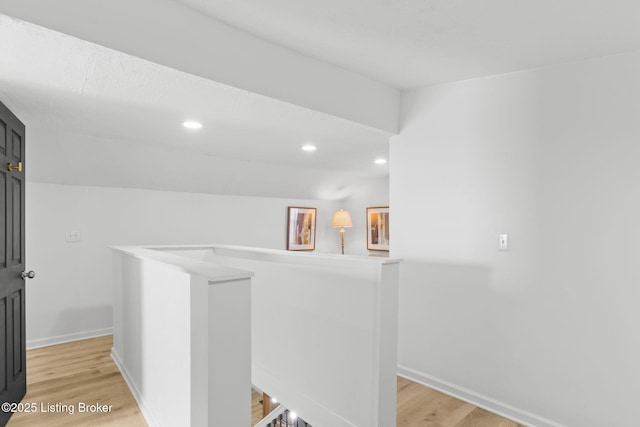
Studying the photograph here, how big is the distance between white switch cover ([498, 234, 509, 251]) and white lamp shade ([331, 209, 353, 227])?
329 cm

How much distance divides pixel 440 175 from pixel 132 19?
205cm

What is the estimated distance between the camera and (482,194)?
2.46 meters

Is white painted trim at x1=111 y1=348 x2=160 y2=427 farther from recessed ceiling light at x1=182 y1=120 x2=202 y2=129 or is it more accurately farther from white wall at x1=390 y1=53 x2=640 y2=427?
recessed ceiling light at x1=182 y1=120 x2=202 y2=129

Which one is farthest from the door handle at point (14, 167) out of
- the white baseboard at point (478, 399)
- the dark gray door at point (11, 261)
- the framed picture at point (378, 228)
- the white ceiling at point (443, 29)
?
the framed picture at point (378, 228)

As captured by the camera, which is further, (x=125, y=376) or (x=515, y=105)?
(x=125, y=376)

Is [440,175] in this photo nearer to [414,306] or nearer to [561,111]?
[561,111]

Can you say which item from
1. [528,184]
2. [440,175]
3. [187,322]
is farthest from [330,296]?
[528,184]

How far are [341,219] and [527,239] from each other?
347cm

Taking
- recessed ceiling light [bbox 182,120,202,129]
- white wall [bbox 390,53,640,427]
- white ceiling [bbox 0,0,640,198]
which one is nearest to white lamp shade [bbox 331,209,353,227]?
white ceiling [bbox 0,0,640,198]

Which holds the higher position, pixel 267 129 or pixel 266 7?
pixel 266 7

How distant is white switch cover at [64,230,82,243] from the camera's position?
3.61 metres

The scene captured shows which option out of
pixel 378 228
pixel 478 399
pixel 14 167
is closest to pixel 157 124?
pixel 14 167

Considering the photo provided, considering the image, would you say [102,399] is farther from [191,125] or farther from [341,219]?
[341,219]

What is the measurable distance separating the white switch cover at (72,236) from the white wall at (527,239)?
120 inches
